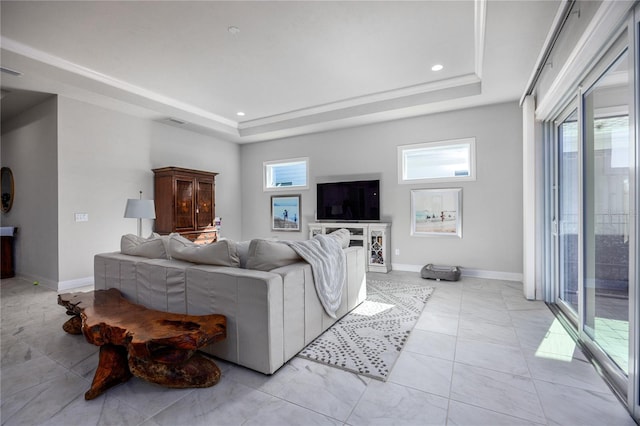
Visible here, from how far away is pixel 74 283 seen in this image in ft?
14.6

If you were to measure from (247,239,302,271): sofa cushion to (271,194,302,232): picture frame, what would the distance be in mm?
4246

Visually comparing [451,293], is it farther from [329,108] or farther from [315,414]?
[329,108]

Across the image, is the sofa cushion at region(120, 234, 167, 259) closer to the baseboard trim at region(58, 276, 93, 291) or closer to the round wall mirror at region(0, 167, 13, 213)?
the baseboard trim at region(58, 276, 93, 291)

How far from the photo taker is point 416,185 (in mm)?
5355

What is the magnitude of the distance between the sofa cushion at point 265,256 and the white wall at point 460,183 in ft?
11.9

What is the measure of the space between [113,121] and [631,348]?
6397mm

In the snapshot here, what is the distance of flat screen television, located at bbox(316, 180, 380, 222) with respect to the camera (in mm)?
5664

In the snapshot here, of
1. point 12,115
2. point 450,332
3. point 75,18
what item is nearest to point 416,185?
point 450,332

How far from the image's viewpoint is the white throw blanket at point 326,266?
253 centimetres

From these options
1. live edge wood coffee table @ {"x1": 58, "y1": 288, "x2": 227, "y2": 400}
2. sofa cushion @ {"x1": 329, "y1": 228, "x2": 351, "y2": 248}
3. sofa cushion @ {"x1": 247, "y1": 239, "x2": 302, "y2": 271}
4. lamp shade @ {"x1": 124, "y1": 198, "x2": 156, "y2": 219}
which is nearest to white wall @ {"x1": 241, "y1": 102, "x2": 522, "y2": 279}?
sofa cushion @ {"x1": 329, "y1": 228, "x2": 351, "y2": 248}

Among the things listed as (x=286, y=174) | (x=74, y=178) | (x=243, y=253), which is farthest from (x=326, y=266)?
(x=286, y=174)

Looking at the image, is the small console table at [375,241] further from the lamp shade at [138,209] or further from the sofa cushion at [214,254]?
the sofa cushion at [214,254]

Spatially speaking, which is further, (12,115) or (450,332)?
(12,115)

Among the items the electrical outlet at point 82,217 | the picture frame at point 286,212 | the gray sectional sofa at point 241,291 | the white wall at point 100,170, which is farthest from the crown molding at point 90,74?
the gray sectional sofa at point 241,291
